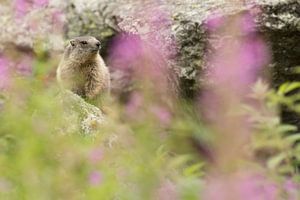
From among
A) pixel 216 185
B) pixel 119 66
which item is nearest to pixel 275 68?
pixel 119 66

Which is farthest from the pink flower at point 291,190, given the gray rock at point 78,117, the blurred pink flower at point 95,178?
the gray rock at point 78,117

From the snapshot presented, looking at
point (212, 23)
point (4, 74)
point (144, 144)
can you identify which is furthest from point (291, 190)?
point (212, 23)

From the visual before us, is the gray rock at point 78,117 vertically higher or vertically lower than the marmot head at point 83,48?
higher

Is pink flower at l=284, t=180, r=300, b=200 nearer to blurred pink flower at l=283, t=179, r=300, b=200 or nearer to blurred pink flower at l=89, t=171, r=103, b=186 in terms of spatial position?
blurred pink flower at l=283, t=179, r=300, b=200

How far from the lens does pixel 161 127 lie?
398 cm

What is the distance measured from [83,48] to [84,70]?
0.25 meters

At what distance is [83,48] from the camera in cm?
804

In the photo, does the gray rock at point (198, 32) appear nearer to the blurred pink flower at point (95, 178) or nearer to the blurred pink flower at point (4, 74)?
the blurred pink flower at point (4, 74)

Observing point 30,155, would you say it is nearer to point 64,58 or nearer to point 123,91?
point 64,58

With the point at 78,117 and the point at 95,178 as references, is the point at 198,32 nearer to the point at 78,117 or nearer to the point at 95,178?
the point at 78,117

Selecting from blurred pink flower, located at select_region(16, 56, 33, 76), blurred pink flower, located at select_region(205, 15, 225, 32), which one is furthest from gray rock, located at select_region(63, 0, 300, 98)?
blurred pink flower, located at select_region(16, 56, 33, 76)

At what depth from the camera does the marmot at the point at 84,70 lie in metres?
7.96

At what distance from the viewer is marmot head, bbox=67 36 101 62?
795cm

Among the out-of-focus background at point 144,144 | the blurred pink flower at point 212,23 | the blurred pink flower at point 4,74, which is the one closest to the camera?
the out-of-focus background at point 144,144
